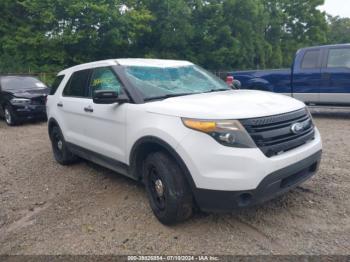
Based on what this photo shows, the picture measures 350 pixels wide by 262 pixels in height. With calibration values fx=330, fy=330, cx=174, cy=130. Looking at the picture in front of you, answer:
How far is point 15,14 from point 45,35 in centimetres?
387

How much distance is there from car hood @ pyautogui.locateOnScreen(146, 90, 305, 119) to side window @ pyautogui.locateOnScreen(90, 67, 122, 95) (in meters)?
0.73

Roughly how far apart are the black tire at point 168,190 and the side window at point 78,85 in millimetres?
1875

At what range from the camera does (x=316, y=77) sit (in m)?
8.72

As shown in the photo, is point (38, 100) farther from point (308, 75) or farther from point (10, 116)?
point (308, 75)

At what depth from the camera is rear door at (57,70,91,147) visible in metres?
4.66

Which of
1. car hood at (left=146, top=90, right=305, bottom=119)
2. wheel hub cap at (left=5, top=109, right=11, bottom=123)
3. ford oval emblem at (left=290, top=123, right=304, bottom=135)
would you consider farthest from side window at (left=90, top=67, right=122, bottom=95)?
wheel hub cap at (left=5, top=109, right=11, bottom=123)

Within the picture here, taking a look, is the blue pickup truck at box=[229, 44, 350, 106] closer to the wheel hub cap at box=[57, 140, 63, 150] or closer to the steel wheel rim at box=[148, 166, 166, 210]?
the wheel hub cap at box=[57, 140, 63, 150]

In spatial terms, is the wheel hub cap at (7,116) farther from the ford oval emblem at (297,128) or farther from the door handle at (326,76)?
the ford oval emblem at (297,128)

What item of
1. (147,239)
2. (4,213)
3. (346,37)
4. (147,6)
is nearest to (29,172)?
(4,213)

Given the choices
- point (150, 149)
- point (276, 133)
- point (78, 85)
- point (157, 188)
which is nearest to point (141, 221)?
point (157, 188)

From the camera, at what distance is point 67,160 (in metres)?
5.58

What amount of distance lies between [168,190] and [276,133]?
114 cm

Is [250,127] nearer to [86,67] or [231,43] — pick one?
[86,67]

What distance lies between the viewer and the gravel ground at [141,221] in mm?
3016
